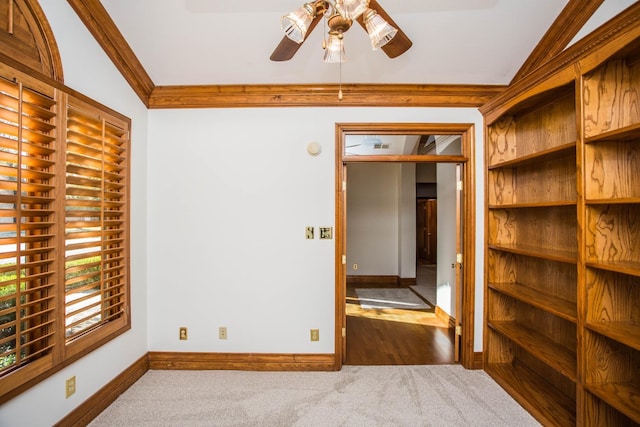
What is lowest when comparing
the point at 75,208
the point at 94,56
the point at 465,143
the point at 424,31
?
the point at 75,208

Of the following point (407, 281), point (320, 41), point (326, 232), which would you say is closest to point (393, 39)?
point (320, 41)

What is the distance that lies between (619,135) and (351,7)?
5.07 ft

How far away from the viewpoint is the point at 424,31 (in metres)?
2.26

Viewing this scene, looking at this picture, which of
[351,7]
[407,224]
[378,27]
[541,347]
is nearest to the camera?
[351,7]

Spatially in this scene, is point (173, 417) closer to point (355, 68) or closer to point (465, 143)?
point (355, 68)

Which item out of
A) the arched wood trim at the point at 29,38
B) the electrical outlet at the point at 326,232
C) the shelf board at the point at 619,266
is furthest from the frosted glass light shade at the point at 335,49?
the shelf board at the point at 619,266

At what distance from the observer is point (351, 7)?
1228mm

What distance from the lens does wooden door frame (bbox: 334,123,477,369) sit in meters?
2.79

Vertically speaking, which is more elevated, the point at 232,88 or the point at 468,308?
the point at 232,88

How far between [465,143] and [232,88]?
2211 mm

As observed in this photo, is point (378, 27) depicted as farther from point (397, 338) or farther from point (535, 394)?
point (397, 338)

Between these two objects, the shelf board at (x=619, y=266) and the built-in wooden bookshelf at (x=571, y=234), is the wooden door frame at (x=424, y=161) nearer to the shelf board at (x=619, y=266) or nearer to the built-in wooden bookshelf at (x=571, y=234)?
the built-in wooden bookshelf at (x=571, y=234)

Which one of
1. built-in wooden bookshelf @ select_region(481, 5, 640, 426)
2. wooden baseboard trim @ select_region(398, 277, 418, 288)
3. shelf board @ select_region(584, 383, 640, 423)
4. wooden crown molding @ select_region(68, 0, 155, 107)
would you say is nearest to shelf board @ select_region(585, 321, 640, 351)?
built-in wooden bookshelf @ select_region(481, 5, 640, 426)

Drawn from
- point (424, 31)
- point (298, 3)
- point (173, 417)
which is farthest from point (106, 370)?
point (424, 31)
